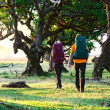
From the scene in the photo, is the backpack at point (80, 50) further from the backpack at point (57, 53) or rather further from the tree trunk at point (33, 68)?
the tree trunk at point (33, 68)

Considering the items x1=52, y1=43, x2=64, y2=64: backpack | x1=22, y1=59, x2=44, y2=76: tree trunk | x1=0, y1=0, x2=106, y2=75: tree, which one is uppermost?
x1=0, y1=0, x2=106, y2=75: tree

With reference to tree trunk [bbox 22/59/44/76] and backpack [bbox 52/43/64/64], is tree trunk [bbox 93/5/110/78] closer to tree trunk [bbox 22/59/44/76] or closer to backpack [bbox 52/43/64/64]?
tree trunk [bbox 22/59/44/76]

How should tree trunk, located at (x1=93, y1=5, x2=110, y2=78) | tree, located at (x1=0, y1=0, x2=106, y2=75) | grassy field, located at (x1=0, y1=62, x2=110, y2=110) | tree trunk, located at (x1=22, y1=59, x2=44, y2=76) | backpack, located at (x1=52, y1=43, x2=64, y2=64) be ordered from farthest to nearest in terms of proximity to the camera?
tree trunk, located at (x1=22, y1=59, x2=44, y2=76) < tree, located at (x1=0, y1=0, x2=106, y2=75) < tree trunk, located at (x1=93, y1=5, x2=110, y2=78) < backpack, located at (x1=52, y1=43, x2=64, y2=64) < grassy field, located at (x1=0, y1=62, x2=110, y2=110)

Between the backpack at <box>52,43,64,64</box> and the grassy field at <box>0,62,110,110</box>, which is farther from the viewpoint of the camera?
the backpack at <box>52,43,64,64</box>

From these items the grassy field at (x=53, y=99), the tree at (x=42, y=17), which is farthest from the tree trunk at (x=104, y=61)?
the grassy field at (x=53, y=99)

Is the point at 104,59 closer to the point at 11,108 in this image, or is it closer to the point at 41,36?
the point at 41,36

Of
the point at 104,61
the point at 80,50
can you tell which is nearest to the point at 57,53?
the point at 80,50

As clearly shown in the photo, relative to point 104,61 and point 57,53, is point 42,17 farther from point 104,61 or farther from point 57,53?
point 57,53

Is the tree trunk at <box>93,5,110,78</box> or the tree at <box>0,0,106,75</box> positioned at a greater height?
the tree at <box>0,0,106,75</box>

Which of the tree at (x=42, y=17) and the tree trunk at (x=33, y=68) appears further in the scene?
the tree trunk at (x=33, y=68)

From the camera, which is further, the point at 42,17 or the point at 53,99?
the point at 42,17

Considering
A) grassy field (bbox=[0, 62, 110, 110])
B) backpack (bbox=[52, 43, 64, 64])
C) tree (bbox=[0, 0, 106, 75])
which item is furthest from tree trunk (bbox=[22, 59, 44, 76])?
backpack (bbox=[52, 43, 64, 64])

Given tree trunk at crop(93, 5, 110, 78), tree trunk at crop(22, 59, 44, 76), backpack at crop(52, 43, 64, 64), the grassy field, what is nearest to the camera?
the grassy field

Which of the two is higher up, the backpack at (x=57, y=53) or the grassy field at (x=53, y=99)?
the backpack at (x=57, y=53)
